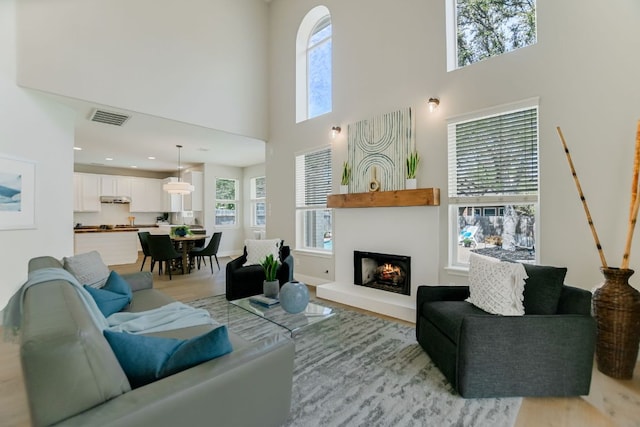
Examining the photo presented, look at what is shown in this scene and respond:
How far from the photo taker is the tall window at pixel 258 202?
28.6 feet

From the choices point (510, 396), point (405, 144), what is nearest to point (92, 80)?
point (405, 144)

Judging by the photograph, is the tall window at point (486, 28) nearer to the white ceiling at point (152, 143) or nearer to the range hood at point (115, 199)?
the white ceiling at point (152, 143)

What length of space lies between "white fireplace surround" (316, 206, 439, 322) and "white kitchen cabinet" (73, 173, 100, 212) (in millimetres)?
7594

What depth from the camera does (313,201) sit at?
5094 millimetres

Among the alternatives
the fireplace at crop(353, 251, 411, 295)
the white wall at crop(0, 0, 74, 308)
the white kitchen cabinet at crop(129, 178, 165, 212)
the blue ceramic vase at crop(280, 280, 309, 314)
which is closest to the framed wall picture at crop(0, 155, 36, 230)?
the white wall at crop(0, 0, 74, 308)

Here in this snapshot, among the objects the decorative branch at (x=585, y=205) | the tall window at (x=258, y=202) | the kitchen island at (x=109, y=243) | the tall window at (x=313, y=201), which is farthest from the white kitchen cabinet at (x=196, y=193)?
the decorative branch at (x=585, y=205)

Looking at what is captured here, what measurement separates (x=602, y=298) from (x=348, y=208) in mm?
2827

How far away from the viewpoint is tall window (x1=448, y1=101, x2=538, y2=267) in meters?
2.95

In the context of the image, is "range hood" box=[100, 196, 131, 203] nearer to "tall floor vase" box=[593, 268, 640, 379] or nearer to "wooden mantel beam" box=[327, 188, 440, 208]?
"wooden mantel beam" box=[327, 188, 440, 208]

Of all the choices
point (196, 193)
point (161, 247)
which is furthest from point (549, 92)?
point (196, 193)

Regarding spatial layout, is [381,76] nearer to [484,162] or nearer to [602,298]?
[484,162]

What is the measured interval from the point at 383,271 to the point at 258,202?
18.2 ft

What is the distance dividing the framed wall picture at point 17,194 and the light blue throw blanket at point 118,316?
7.54ft

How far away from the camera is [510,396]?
1.95 metres
